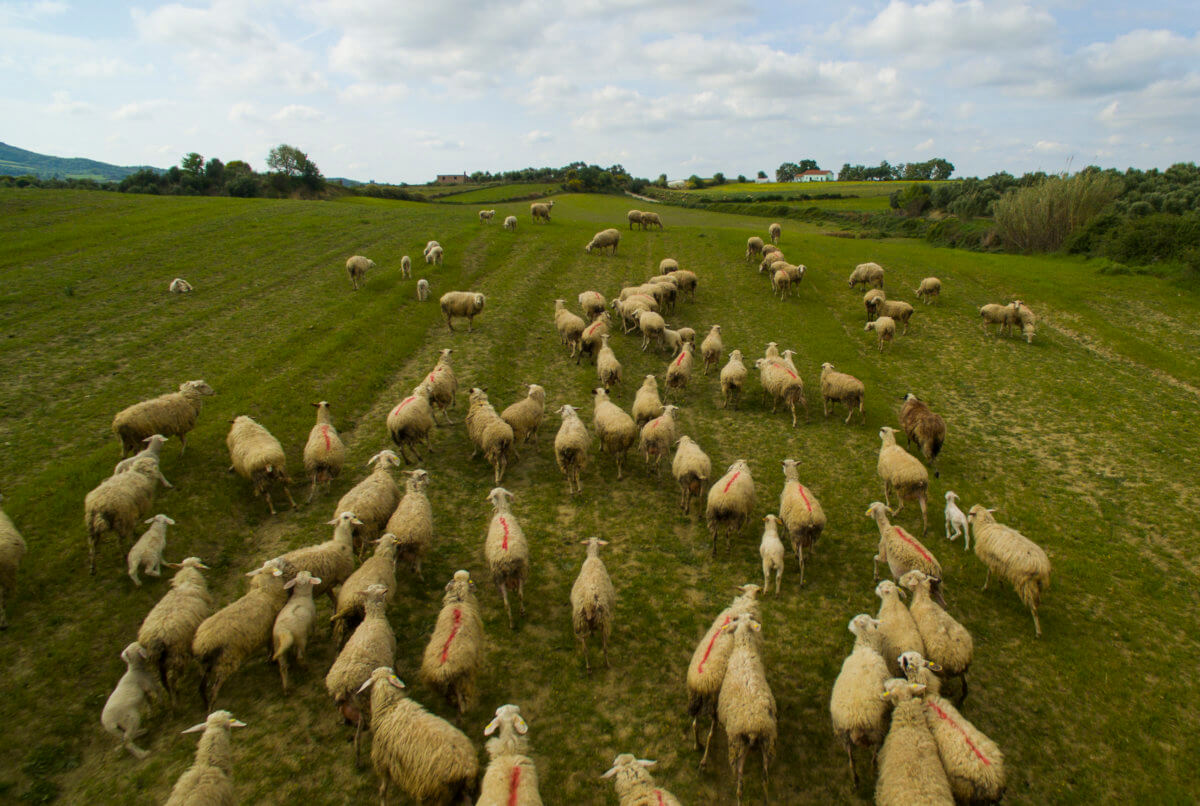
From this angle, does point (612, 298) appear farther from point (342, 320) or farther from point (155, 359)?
point (155, 359)

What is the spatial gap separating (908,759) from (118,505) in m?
13.6

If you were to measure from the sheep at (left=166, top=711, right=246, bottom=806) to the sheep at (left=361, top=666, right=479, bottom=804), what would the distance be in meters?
1.61

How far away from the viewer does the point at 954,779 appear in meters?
6.24

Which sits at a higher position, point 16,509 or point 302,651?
point 16,509

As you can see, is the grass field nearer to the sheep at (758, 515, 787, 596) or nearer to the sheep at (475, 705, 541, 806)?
the sheep at (758, 515, 787, 596)

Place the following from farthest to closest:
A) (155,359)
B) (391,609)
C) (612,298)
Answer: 1. (612,298)
2. (155,359)
3. (391,609)

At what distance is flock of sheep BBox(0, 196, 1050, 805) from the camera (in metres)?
6.27

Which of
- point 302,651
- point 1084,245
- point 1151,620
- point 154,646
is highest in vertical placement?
point 1084,245

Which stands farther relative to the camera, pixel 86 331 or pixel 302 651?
pixel 86 331

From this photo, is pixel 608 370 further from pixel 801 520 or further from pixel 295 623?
pixel 295 623

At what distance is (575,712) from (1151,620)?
11025 millimetres

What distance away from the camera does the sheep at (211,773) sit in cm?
583

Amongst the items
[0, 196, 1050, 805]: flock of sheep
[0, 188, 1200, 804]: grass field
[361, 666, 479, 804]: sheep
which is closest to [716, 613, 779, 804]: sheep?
[0, 196, 1050, 805]: flock of sheep

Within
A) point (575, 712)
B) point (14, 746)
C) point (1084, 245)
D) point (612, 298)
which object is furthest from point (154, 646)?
point (1084, 245)
